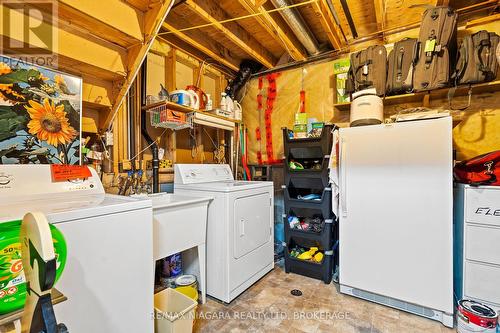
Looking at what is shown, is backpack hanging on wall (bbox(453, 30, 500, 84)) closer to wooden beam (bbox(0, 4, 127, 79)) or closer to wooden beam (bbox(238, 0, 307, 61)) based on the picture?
wooden beam (bbox(238, 0, 307, 61))

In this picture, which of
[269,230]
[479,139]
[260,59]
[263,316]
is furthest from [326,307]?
[260,59]

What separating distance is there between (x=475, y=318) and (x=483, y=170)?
3.31 feet

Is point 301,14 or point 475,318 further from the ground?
point 301,14

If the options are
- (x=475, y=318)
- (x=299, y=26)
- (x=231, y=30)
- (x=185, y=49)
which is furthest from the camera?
(x=185, y=49)

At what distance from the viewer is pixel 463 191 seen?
1792mm

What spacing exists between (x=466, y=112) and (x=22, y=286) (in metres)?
3.35

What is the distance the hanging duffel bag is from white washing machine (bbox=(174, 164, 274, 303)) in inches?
64.4

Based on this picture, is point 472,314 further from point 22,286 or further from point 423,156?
point 22,286

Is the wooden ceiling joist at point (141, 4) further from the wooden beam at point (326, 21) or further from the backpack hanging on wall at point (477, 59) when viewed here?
the backpack hanging on wall at point (477, 59)

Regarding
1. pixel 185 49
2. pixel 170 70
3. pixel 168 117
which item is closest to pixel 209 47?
pixel 185 49

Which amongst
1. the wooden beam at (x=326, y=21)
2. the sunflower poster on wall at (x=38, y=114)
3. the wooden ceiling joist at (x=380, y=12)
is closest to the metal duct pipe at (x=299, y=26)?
the wooden beam at (x=326, y=21)
